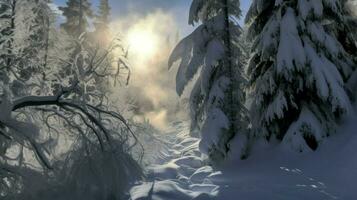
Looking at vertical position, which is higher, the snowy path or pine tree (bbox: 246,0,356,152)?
pine tree (bbox: 246,0,356,152)

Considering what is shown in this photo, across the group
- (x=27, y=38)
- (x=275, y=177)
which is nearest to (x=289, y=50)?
(x=275, y=177)

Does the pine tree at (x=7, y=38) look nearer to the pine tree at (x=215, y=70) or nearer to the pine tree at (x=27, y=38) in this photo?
the pine tree at (x=27, y=38)

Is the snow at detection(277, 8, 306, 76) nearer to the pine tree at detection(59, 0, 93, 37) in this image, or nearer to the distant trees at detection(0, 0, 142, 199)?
the distant trees at detection(0, 0, 142, 199)

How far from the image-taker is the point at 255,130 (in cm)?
1509

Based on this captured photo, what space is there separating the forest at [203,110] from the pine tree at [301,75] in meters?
0.04

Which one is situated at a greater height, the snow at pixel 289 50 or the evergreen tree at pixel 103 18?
the evergreen tree at pixel 103 18

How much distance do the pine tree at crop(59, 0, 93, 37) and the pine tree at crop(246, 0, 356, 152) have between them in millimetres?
20076

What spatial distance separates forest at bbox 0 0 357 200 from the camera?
31.6 feet

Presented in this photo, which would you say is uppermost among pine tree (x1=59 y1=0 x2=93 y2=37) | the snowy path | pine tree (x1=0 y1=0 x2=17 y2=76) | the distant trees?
pine tree (x1=59 y1=0 x2=93 y2=37)

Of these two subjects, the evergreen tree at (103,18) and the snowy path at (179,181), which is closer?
the snowy path at (179,181)

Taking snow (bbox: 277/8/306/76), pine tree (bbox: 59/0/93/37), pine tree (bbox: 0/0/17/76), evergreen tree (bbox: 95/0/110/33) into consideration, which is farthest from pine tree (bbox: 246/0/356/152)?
evergreen tree (bbox: 95/0/110/33)

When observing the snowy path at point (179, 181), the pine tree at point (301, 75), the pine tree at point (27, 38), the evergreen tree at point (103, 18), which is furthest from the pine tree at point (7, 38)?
the evergreen tree at point (103, 18)

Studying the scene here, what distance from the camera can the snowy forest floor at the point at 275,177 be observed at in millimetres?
10320

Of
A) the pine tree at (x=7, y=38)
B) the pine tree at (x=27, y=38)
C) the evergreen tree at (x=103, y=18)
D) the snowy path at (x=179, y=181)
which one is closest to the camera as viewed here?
the pine tree at (x=7, y=38)
